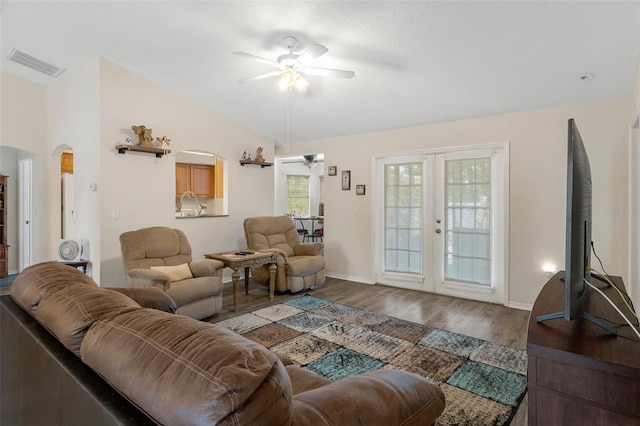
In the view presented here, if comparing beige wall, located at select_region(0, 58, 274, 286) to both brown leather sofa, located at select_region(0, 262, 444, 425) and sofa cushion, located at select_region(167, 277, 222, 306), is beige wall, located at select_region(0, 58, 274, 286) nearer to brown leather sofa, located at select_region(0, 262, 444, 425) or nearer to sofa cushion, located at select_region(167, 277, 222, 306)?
sofa cushion, located at select_region(167, 277, 222, 306)

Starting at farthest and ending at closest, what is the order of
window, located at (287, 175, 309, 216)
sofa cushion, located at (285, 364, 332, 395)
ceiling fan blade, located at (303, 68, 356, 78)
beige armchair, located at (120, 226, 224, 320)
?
window, located at (287, 175, 309, 216) < beige armchair, located at (120, 226, 224, 320) < ceiling fan blade, located at (303, 68, 356, 78) < sofa cushion, located at (285, 364, 332, 395)

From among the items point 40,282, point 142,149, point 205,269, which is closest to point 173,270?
point 205,269

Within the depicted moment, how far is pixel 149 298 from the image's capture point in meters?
2.22

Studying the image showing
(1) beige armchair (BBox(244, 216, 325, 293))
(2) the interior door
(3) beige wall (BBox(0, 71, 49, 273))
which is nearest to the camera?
(1) beige armchair (BBox(244, 216, 325, 293))

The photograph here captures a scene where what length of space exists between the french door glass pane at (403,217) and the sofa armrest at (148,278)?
3.27 meters

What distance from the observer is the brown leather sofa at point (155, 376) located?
67 centimetres

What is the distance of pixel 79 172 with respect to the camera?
14.5 feet

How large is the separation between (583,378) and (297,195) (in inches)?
361

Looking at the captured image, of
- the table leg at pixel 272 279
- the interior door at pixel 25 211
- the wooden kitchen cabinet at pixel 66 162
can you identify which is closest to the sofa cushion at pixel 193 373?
the table leg at pixel 272 279

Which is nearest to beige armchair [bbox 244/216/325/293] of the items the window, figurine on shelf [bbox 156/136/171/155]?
figurine on shelf [bbox 156/136/171/155]

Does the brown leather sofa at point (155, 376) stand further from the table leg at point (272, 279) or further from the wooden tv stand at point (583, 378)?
the table leg at point (272, 279)

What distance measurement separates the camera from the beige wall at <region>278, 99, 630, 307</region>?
358cm

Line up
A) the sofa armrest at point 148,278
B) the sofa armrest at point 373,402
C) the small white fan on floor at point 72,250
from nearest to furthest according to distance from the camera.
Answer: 1. the sofa armrest at point 373,402
2. the sofa armrest at point 148,278
3. the small white fan on floor at point 72,250

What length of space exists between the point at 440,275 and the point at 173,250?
3.53 meters
